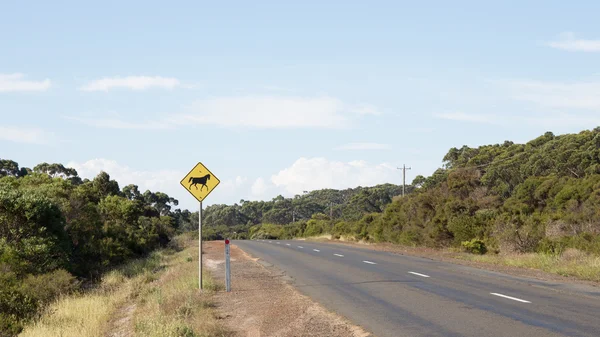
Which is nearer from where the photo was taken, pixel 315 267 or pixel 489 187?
pixel 315 267

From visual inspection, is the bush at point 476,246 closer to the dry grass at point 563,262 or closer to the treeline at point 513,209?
the treeline at point 513,209

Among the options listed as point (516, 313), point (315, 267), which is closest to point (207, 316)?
point (516, 313)

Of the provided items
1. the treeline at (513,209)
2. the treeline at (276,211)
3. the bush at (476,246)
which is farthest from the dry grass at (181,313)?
the treeline at (276,211)

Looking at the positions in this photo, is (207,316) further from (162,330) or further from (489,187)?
(489,187)

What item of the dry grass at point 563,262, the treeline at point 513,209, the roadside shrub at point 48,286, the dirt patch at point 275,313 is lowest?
the roadside shrub at point 48,286

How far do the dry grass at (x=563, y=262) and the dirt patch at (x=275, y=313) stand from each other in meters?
8.84

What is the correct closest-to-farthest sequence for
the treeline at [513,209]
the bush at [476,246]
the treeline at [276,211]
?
1. the treeline at [513,209]
2. the bush at [476,246]
3. the treeline at [276,211]

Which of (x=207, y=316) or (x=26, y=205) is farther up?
(x=26, y=205)

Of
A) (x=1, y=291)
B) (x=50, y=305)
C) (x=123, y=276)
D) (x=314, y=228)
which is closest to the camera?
(x=1, y=291)

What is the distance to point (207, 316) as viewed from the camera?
1228 cm

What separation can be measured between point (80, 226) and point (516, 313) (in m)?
26.2

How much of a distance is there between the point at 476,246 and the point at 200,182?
19090mm

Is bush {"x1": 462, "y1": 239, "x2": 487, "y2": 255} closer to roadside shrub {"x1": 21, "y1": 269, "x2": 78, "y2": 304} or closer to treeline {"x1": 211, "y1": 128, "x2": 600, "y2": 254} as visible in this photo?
treeline {"x1": 211, "y1": 128, "x2": 600, "y2": 254}

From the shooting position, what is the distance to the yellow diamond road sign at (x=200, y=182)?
54.0 feet
